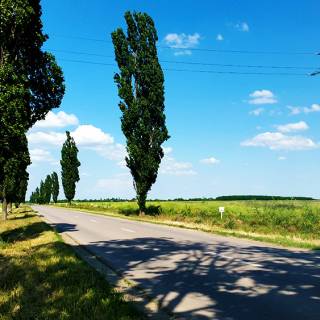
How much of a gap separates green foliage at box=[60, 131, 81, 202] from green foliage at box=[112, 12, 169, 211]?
47202 mm

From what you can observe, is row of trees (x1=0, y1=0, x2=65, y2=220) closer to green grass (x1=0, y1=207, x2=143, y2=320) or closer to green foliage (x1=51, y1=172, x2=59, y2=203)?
green grass (x1=0, y1=207, x2=143, y2=320)

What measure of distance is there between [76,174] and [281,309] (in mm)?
82429

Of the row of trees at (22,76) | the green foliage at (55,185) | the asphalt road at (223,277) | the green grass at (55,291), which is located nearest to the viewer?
the green grass at (55,291)

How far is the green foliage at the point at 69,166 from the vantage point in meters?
87.2

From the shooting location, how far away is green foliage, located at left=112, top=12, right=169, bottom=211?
4019cm

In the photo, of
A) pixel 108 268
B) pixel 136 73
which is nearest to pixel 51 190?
pixel 136 73

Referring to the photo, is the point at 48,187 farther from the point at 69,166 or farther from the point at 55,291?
the point at 55,291

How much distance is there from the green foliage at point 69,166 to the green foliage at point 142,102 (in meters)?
47.2

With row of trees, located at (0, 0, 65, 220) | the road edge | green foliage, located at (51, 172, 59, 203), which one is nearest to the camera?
the road edge

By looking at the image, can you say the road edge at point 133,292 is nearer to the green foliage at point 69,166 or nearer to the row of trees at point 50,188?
the green foliage at point 69,166

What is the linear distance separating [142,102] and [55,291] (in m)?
33.1

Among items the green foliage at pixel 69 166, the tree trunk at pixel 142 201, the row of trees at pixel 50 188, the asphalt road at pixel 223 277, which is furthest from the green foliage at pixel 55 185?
the asphalt road at pixel 223 277

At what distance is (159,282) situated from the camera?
9.79m

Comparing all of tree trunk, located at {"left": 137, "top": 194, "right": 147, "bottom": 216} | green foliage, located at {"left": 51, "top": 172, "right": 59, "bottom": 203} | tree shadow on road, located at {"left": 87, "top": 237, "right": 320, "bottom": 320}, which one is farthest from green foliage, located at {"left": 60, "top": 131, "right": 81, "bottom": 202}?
tree shadow on road, located at {"left": 87, "top": 237, "right": 320, "bottom": 320}
